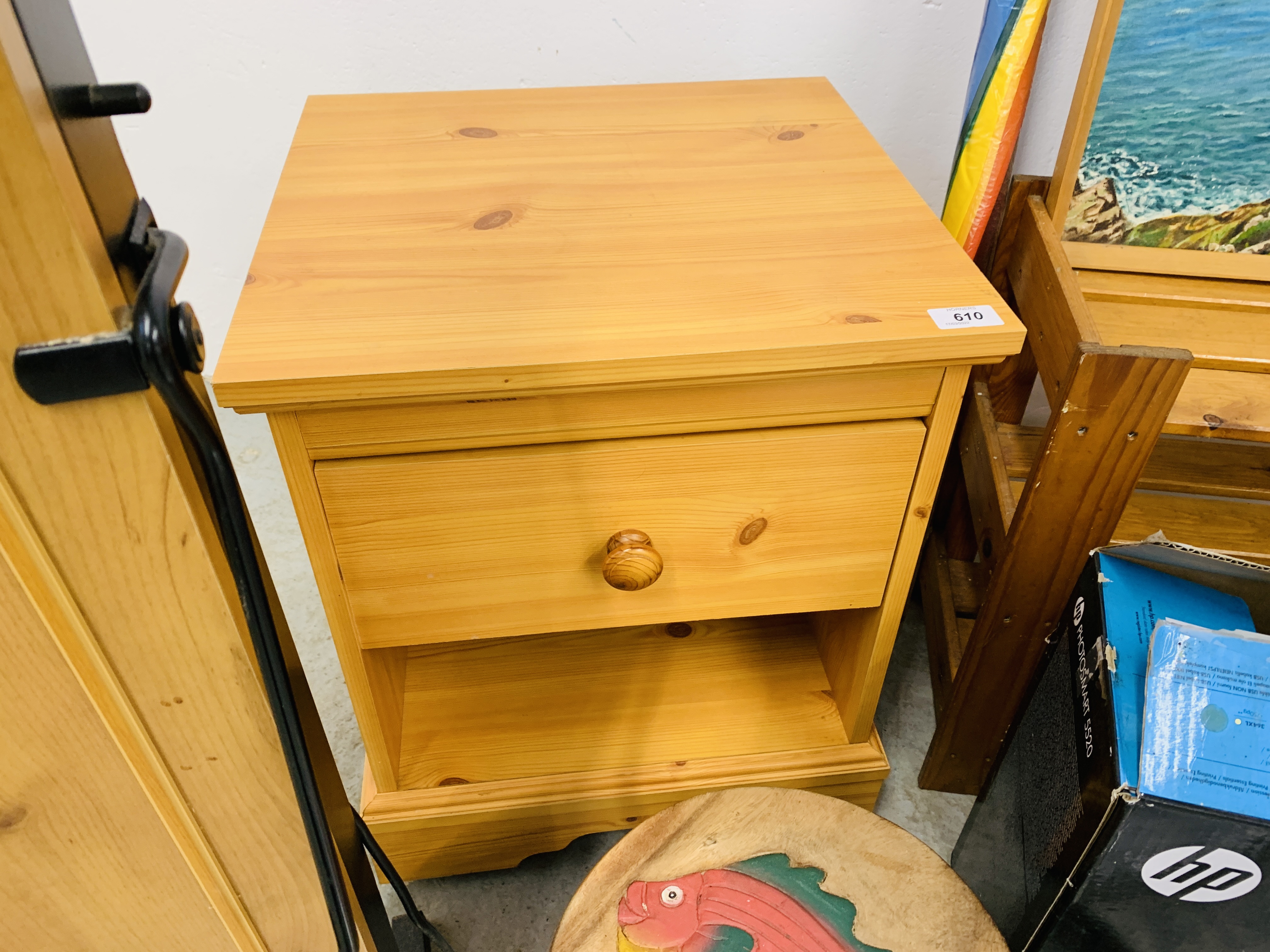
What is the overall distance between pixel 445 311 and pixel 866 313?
0.88 feet

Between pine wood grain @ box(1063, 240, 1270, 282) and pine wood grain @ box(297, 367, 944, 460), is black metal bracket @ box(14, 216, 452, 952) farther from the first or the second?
pine wood grain @ box(1063, 240, 1270, 282)

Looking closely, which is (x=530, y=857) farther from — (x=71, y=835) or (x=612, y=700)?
(x=71, y=835)

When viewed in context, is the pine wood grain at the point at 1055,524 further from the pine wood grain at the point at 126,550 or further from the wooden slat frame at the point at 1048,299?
the pine wood grain at the point at 126,550

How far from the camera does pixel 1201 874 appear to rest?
1.96 ft

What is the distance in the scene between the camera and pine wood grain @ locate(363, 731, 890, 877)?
833 mm

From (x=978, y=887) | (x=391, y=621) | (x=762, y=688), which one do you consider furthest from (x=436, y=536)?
(x=978, y=887)

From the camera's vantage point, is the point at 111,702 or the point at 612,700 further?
the point at 612,700

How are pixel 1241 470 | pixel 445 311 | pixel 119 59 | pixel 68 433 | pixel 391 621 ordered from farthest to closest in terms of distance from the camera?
pixel 119 59, pixel 1241 470, pixel 391 621, pixel 445 311, pixel 68 433

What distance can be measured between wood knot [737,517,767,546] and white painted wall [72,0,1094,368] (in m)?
0.67

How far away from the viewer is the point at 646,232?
25.5 inches

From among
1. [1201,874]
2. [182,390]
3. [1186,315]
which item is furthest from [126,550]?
[1186,315]

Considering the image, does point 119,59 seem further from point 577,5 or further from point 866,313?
point 866,313

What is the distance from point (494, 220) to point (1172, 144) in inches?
26.0

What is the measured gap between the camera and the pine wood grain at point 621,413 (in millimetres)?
557
